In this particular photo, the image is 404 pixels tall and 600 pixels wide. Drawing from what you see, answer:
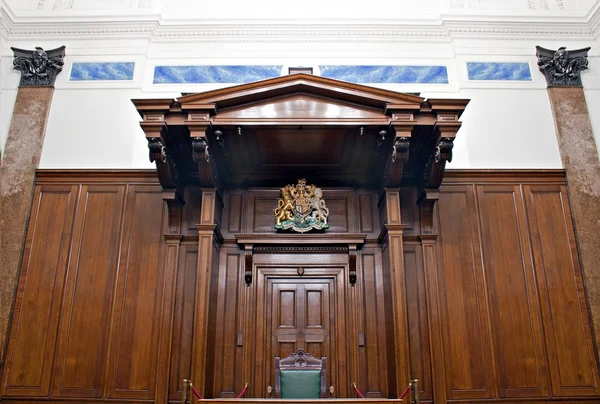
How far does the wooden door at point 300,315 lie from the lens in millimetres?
5645

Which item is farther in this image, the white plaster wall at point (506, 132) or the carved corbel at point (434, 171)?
the white plaster wall at point (506, 132)

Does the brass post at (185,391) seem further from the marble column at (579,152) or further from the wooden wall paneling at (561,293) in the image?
the marble column at (579,152)

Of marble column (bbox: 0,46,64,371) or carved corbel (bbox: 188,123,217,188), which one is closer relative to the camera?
carved corbel (bbox: 188,123,217,188)

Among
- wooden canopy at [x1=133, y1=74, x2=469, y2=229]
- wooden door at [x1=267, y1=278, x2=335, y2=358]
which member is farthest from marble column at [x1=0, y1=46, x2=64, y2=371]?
wooden door at [x1=267, y1=278, x2=335, y2=358]

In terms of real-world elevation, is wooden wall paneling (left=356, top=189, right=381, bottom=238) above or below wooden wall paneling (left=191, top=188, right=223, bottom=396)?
above

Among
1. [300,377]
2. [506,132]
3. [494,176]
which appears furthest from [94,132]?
[506,132]

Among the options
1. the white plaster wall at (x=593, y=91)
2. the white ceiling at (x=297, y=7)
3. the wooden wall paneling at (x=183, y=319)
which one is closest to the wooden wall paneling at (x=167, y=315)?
the wooden wall paneling at (x=183, y=319)

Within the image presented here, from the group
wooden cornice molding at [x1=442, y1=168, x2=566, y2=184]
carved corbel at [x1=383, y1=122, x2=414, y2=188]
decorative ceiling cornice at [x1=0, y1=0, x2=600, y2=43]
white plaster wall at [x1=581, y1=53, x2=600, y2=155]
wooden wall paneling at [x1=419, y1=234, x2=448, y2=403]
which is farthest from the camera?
decorative ceiling cornice at [x1=0, y1=0, x2=600, y2=43]

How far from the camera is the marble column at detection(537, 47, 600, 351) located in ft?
19.2

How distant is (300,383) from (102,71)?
4.96m

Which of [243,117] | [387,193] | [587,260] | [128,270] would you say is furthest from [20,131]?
[587,260]

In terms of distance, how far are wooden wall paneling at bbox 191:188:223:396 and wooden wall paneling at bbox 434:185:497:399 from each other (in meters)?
2.50

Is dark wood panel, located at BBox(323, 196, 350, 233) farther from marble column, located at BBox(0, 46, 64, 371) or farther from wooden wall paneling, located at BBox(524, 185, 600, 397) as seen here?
marble column, located at BBox(0, 46, 64, 371)

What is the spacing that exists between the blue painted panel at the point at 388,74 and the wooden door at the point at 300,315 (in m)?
2.85
